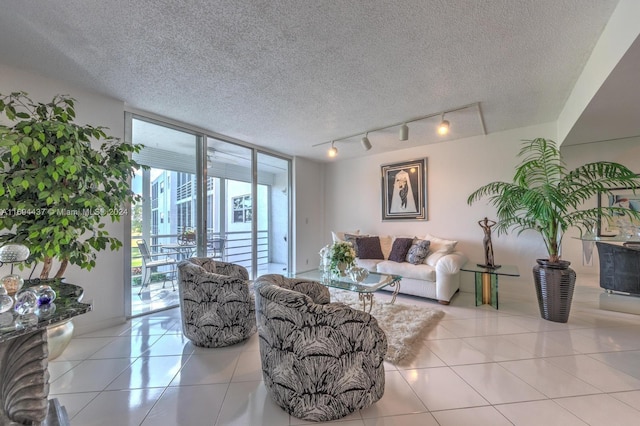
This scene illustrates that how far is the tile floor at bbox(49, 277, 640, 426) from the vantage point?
59.2 inches

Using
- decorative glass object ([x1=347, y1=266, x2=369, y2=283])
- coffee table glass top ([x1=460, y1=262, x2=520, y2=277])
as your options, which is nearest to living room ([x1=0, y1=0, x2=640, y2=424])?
coffee table glass top ([x1=460, y1=262, x2=520, y2=277])

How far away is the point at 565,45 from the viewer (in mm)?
1982

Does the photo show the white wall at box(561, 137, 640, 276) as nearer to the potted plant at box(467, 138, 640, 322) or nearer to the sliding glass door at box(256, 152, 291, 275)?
the potted plant at box(467, 138, 640, 322)

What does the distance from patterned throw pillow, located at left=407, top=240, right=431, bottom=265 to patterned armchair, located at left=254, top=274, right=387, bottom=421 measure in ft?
8.58

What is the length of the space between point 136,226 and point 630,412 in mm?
4470

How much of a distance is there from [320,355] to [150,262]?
9.91 feet

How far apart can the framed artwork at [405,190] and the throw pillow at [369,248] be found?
0.73m

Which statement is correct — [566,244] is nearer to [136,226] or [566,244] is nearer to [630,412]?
[630,412]

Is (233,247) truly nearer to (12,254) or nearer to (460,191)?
(12,254)

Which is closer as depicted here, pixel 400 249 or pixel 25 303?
pixel 25 303

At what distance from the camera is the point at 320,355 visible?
4.60ft

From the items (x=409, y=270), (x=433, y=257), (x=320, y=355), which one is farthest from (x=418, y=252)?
(x=320, y=355)

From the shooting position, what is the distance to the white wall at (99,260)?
2447 mm

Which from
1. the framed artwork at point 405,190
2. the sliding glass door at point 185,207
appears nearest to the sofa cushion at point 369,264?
the framed artwork at point 405,190
